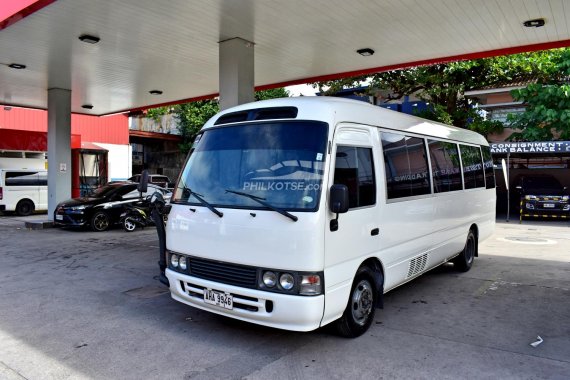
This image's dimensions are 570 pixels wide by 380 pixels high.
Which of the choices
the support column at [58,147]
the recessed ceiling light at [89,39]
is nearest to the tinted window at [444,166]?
the recessed ceiling light at [89,39]

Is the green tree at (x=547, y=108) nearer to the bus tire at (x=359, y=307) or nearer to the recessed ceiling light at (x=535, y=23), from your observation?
the recessed ceiling light at (x=535, y=23)

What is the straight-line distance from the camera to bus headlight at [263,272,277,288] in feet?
13.5

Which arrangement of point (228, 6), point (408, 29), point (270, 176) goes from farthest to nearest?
point (408, 29)
point (228, 6)
point (270, 176)

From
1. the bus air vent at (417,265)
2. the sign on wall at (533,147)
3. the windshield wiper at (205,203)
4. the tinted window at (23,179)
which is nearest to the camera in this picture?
the windshield wiper at (205,203)

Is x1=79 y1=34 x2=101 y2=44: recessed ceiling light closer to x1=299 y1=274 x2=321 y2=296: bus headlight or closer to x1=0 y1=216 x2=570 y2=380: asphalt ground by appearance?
x1=0 y1=216 x2=570 y2=380: asphalt ground

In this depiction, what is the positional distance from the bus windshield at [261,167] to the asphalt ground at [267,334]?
1.41m

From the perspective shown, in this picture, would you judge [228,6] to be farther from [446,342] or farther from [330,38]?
[446,342]

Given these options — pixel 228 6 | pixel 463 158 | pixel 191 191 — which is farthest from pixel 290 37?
pixel 191 191

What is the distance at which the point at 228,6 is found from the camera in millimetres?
7602

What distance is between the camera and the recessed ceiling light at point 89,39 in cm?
903

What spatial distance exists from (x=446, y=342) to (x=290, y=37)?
267 inches

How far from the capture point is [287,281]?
13.3ft

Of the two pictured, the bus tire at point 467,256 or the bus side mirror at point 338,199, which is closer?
the bus side mirror at point 338,199

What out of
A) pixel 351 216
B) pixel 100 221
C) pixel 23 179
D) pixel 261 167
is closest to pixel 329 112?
pixel 261 167
